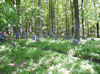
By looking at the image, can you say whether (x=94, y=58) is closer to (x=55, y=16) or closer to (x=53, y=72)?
(x=53, y=72)

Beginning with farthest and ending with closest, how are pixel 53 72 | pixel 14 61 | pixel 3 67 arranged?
pixel 14 61 < pixel 3 67 < pixel 53 72

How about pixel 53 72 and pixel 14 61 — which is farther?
pixel 14 61

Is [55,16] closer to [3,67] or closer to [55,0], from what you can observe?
[55,0]

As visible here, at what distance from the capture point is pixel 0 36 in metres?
11.3

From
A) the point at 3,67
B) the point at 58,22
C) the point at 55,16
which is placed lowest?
the point at 3,67

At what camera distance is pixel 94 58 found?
6.75 metres

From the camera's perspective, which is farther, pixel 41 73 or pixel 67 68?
pixel 67 68

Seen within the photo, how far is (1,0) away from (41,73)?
3.65m

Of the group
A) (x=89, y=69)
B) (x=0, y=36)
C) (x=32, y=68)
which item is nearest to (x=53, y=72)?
(x=32, y=68)

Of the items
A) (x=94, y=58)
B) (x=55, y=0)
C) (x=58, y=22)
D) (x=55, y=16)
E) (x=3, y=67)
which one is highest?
(x=55, y=0)

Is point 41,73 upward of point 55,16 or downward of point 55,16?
downward

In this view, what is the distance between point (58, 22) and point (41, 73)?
25995 mm

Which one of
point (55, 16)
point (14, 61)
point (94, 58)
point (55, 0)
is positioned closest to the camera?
point (14, 61)

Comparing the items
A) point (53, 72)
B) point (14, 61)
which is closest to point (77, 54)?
point (53, 72)
